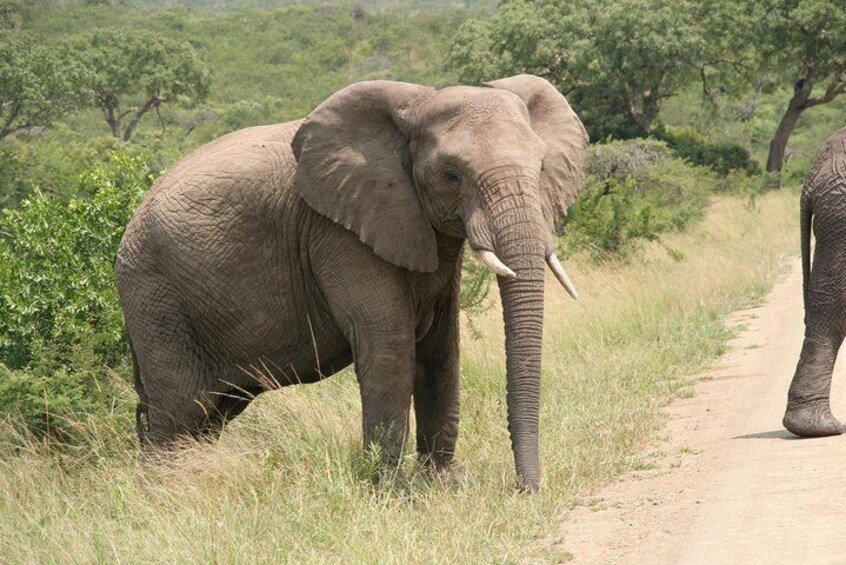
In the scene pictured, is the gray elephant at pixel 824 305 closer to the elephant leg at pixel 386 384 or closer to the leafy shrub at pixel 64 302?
the elephant leg at pixel 386 384

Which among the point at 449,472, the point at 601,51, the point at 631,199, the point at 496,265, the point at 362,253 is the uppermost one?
the point at 496,265

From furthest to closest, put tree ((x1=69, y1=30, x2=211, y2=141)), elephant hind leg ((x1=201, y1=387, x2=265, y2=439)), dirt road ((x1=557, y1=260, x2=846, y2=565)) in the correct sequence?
tree ((x1=69, y1=30, x2=211, y2=141))
elephant hind leg ((x1=201, y1=387, x2=265, y2=439))
dirt road ((x1=557, y1=260, x2=846, y2=565))

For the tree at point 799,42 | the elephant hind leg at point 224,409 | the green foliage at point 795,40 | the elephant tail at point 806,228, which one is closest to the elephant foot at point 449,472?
the elephant hind leg at point 224,409

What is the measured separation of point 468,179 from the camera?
18.5 ft

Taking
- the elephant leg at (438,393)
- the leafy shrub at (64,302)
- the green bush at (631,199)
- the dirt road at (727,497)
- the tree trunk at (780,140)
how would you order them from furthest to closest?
the tree trunk at (780,140) < the green bush at (631,199) < the leafy shrub at (64,302) < the elephant leg at (438,393) < the dirt road at (727,497)

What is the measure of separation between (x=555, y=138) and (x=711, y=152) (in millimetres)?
26354

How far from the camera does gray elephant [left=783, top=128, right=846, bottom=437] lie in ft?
22.4

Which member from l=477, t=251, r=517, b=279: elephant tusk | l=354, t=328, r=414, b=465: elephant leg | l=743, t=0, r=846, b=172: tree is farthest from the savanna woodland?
l=743, t=0, r=846, b=172: tree

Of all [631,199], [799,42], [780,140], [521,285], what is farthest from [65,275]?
[780,140]

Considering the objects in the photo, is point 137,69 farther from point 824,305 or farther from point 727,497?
point 727,497

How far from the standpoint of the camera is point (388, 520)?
540 centimetres

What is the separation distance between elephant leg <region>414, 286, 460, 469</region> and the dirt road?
2.91 feet

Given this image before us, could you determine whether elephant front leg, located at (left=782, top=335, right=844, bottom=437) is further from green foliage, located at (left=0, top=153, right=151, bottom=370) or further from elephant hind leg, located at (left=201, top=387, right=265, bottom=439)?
A: green foliage, located at (left=0, top=153, right=151, bottom=370)

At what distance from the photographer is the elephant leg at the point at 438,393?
6609 millimetres
